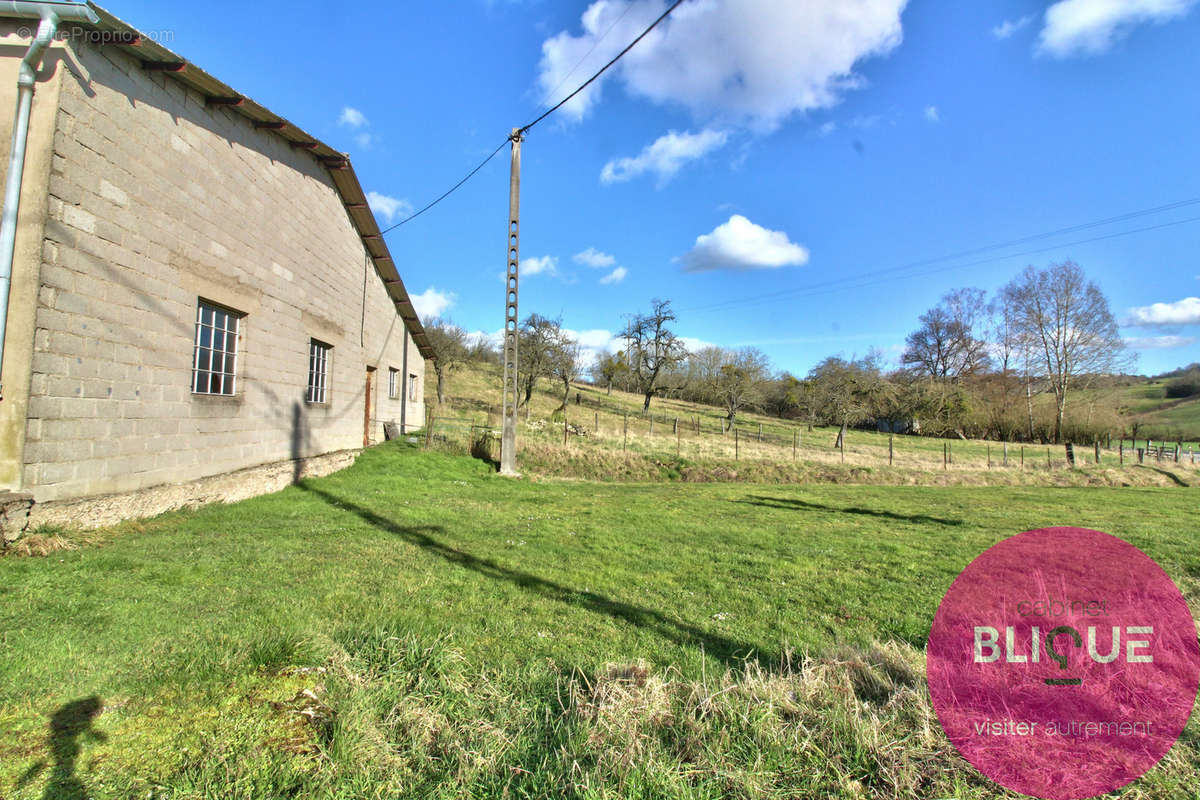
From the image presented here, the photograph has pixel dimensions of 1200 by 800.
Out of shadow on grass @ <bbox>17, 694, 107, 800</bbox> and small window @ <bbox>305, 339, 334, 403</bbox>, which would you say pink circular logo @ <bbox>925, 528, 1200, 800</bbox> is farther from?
small window @ <bbox>305, 339, 334, 403</bbox>

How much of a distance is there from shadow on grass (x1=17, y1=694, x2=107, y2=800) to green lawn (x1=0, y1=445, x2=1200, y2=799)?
0.03 ft

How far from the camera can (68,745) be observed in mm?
2295

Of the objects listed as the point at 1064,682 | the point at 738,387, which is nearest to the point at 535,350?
the point at 738,387

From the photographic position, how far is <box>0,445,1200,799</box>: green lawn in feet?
7.27

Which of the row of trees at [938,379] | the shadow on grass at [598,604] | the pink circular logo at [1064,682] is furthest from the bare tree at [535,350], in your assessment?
the pink circular logo at [1064,682]

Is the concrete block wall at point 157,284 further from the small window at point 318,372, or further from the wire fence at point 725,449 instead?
the wire fence at point 725,449

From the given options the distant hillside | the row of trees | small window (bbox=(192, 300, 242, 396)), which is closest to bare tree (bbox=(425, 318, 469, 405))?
the row of trees

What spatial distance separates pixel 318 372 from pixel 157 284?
17.9ft

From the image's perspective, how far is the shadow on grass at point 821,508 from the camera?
35.4ft

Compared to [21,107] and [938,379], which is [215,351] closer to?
[21,107]

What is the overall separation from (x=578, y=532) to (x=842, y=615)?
13.8 feet

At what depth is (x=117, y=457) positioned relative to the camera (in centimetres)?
626

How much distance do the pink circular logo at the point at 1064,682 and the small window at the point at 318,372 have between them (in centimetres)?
1204

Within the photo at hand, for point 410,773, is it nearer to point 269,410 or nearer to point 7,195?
point 7,195
